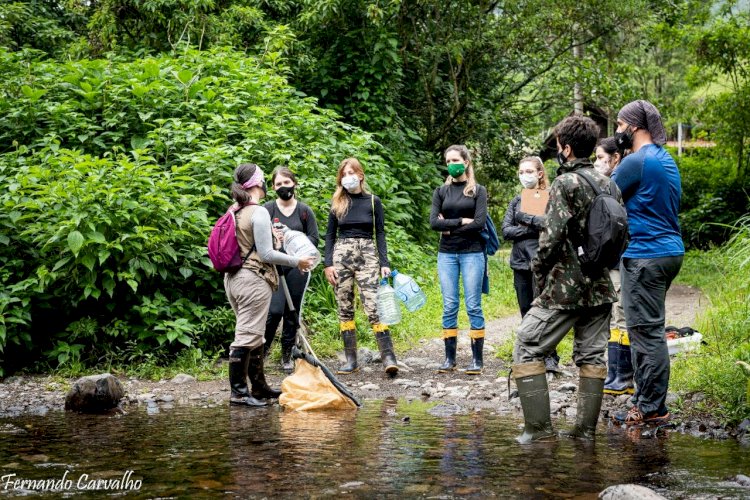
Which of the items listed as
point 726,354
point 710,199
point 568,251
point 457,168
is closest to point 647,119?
point 568,251

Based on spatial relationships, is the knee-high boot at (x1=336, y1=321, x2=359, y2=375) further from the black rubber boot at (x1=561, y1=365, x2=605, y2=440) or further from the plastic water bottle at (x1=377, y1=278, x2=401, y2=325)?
the black rubber boot at (x1=561, y1=365, x2=605, y2=440)

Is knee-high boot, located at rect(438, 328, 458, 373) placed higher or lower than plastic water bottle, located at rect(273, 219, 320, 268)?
lower

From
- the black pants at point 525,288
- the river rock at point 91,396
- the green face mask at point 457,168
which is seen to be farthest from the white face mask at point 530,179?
the river rock at point 91,396

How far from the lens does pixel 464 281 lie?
8773mm

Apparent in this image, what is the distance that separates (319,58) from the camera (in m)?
17.0

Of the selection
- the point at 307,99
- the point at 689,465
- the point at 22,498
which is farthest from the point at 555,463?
the point at 307,99

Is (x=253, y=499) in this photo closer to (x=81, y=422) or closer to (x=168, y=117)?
(x=81, y=422)

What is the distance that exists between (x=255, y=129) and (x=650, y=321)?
23.6 ft

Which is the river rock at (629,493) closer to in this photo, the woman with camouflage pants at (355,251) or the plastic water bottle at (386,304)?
the woman with camouflage pants at (355,251)

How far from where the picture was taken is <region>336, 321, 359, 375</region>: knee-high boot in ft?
29.5

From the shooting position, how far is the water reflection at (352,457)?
14.9ft

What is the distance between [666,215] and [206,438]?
12.4 ft

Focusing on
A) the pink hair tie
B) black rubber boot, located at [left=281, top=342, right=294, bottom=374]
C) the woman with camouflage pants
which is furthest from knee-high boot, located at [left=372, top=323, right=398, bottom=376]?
the pink hair tie

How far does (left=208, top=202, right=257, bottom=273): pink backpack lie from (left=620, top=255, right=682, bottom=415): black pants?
3253 mm
